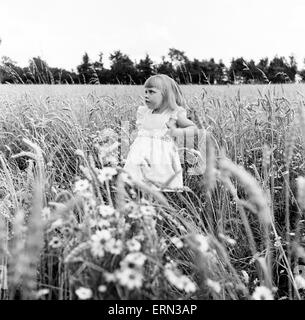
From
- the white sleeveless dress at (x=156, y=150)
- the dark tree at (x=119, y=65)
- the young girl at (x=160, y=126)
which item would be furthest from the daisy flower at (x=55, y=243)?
the dark tree at (x=119, y=65)

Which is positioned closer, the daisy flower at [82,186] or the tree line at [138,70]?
the daisy flower at [82,186]

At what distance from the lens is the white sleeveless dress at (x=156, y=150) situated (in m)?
2.63

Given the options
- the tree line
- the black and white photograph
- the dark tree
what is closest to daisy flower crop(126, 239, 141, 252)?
the black and white photograph

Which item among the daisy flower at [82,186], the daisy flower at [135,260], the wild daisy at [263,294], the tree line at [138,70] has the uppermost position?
the tree line at [138,70]

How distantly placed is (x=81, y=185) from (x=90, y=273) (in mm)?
353

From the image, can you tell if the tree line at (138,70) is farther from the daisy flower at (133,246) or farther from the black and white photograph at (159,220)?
the daisy flower at (133,246)

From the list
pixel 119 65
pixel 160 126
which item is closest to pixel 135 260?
pixel 160 126

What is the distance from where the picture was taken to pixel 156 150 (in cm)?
277

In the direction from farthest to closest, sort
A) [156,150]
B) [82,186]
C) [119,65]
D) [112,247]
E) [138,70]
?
[119,65] < [138,70] < [156,150] < [82,186] < [112,247]

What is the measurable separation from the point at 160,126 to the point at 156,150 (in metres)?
0.28

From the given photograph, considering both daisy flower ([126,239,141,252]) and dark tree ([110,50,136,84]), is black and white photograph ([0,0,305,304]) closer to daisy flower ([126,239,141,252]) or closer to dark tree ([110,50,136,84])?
daisy flower ([126,239,141,252])

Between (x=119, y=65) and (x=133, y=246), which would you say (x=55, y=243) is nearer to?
(x=133, y=246)

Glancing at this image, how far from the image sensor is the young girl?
A: 8.89 feet
